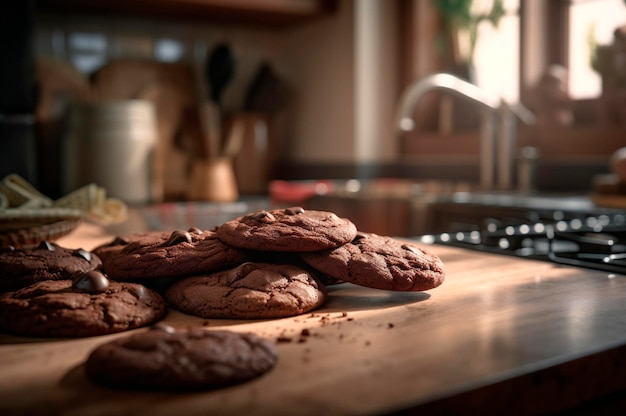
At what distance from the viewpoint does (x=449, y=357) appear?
0.54m

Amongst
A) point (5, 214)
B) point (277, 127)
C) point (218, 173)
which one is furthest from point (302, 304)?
point (277, 127)

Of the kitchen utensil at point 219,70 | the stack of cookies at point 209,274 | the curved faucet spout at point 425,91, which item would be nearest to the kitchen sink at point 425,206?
the curved faucet spout at point 425,91

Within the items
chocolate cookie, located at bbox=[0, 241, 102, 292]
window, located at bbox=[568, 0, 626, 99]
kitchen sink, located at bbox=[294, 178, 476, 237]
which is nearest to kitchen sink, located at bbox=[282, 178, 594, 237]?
kitchen sink, located at bbox=[294, 178, 476, 237]

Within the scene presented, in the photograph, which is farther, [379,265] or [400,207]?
[400,207]

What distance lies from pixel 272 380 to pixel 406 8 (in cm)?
267

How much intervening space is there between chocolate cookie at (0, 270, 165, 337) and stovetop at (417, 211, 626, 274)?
59 centimetres

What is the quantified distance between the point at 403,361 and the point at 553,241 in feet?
2.56

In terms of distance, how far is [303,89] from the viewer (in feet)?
10.5

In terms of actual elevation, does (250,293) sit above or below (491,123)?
below

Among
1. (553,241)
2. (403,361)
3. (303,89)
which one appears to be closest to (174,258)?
(403,361)

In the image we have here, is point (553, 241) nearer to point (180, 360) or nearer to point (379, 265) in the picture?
point (379, 265)

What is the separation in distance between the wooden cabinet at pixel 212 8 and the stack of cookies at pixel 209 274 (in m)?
2.07

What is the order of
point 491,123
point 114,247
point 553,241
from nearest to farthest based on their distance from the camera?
point 114,247
point 553,241
point 491,123

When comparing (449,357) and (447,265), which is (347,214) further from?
(449,357)
